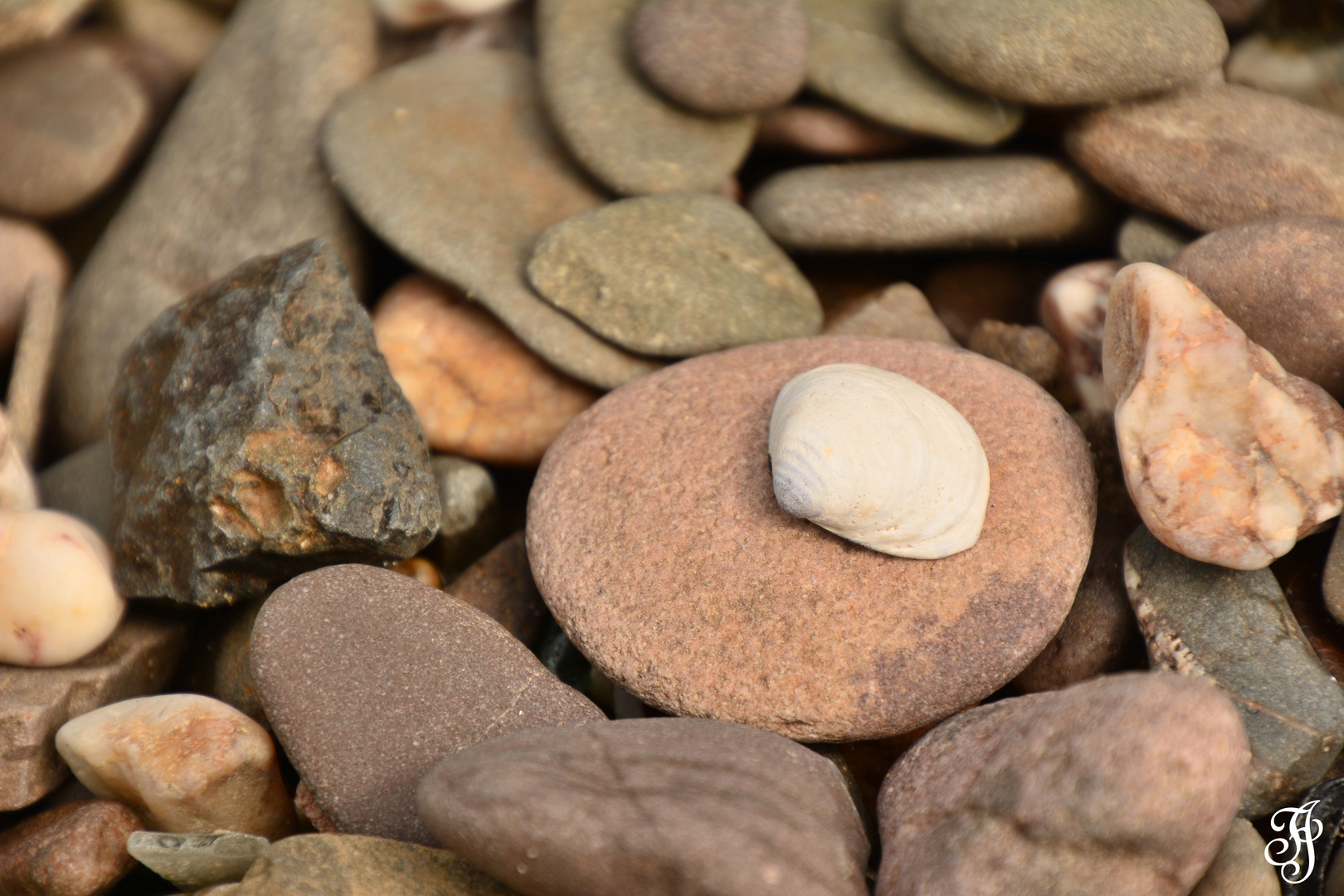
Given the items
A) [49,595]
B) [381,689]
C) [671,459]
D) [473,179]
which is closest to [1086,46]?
[671,459]

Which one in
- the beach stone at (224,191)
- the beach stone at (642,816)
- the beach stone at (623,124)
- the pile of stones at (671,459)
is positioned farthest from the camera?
the beach stone at (224,191)

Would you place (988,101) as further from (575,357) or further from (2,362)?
(2,362)

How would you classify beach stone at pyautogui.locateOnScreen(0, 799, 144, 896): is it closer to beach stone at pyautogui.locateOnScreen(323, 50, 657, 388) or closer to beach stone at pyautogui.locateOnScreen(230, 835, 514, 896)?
beach stone at pyautogui.locateOnScreen(230, 835, 514, 896)

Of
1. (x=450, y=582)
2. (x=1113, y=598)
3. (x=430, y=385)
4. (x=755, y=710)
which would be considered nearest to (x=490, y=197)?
(x=430, y=385)

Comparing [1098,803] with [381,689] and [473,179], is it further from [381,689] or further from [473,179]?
[473,179]

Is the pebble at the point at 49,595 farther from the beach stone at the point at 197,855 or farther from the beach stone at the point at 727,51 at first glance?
the beach stone at the point at 727,51

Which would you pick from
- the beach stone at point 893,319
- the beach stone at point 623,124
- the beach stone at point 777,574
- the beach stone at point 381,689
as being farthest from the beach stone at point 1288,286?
the beach stone at point 381,689

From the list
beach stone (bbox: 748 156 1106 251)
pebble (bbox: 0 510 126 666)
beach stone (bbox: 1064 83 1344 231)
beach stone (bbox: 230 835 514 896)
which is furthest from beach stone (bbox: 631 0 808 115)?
beach stone (bbox: 230 835 514 896)
